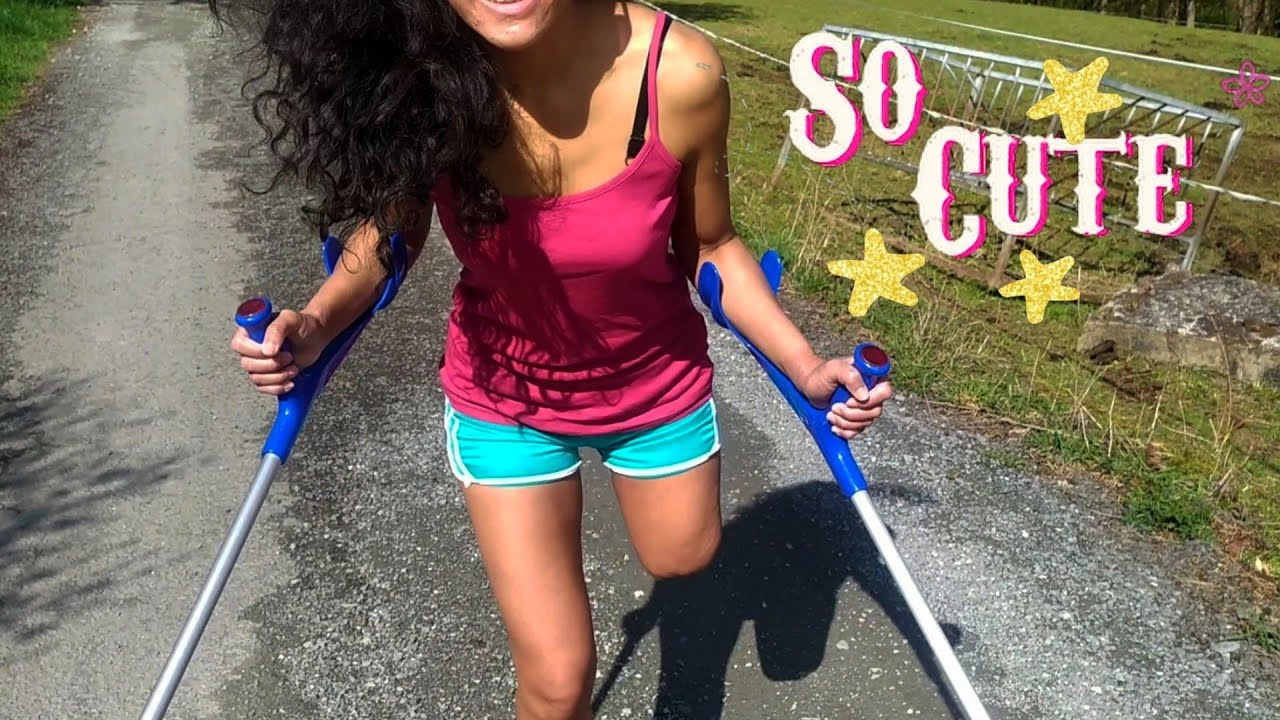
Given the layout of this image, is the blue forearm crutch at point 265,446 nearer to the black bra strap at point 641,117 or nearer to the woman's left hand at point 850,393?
the black bra strap at point 641,117

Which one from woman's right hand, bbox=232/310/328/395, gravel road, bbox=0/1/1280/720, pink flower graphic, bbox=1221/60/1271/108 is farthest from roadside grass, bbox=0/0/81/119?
pink flower graphic, bbox=1221/60/1271/108

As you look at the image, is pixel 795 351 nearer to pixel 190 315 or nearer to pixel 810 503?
pixel 810 503

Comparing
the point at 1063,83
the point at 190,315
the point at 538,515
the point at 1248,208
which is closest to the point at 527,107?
the point at 538,515

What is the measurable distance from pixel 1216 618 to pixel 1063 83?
327 cm

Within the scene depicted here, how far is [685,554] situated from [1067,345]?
4.45 metres

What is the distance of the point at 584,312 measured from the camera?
2191 millimetres

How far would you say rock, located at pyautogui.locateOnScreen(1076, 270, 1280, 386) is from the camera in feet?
18.7

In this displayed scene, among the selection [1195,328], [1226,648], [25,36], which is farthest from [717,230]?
[25,36]

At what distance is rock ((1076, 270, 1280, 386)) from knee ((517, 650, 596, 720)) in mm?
4529

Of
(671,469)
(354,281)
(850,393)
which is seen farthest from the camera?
(671,469)

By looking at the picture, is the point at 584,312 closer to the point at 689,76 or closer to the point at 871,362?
the point at 689,76

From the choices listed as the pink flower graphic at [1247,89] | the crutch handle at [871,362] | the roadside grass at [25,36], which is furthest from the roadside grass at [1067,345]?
the roadside grass at [25,36]

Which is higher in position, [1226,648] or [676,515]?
[676,515]

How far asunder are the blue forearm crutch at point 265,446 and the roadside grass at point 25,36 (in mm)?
8397
